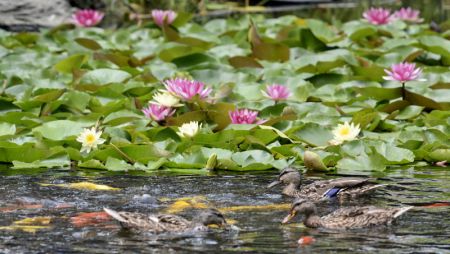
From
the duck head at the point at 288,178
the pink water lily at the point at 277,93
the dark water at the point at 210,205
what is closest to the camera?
the dark water at the point at 210,205

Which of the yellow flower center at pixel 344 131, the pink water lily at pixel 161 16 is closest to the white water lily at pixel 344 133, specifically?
the yellow flower center at pixel 344 131

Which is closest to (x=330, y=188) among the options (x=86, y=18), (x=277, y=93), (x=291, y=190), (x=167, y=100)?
(x=291, y=190)

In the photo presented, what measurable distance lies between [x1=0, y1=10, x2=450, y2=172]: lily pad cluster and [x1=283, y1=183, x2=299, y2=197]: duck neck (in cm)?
75

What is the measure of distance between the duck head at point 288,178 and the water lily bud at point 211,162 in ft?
2.22

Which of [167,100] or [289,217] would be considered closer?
[289,217]

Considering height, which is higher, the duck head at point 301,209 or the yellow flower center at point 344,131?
the yellow flower center at point 344,131

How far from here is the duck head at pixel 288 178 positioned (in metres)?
7.22

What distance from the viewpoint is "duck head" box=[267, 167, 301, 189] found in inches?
284

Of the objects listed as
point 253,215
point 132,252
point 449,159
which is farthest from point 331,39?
point 132,252

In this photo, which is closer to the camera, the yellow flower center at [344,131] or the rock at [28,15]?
the yellow flower center at [344,131]

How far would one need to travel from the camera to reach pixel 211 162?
786 centimetres

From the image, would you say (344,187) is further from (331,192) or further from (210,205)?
(210,205)

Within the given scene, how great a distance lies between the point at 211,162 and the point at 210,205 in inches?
46.8

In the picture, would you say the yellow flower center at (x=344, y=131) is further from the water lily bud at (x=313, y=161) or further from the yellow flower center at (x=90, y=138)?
the yellow flower center at (x=90, y=138)
